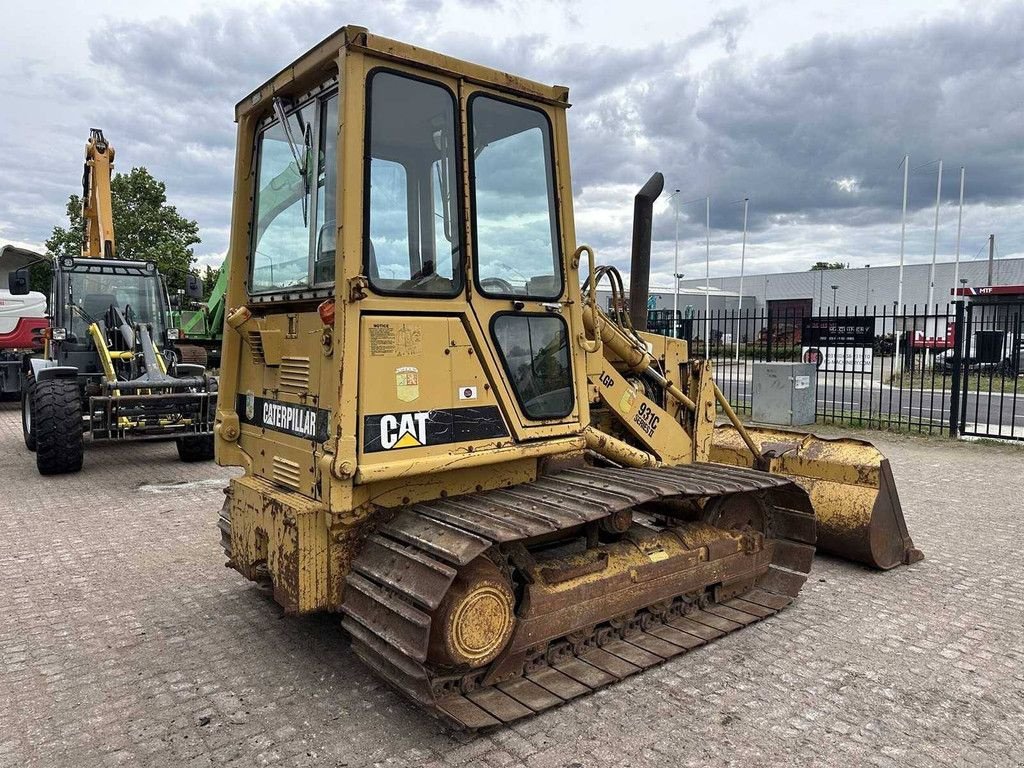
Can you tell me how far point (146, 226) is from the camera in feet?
99.4

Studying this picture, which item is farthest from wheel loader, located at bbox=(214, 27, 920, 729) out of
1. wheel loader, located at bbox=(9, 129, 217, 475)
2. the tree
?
the tree

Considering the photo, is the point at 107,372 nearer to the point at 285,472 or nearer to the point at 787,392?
the point at 285,472

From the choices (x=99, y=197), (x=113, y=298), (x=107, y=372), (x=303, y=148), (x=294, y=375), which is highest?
(x=99, y=197)

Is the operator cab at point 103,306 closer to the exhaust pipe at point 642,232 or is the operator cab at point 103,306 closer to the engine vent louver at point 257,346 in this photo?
the engine vent louver at point 257,346

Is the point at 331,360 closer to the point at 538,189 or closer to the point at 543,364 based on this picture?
the point at 543,364

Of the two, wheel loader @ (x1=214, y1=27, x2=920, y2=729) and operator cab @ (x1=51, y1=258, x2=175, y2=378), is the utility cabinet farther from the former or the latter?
operator cab @ (x1=51, y1=258, x2=175, y2=378)

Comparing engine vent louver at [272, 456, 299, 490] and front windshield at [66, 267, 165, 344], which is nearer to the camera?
engine vent louver at [272, 456, 299, 490]

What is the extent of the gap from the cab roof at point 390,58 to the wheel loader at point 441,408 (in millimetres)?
13

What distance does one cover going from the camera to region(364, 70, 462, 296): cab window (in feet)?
11.4

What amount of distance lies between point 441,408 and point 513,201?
1186mm

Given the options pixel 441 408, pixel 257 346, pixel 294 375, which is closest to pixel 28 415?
pixel 257 346

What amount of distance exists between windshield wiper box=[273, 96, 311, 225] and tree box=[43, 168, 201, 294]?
28.1 meters

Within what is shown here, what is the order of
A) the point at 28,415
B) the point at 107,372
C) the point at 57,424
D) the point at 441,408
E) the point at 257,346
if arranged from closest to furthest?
the point at 441,408
the point at 257,346
the point at 57,424
the point at 107,372
the point at 28,415

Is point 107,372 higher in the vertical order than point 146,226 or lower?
lower
